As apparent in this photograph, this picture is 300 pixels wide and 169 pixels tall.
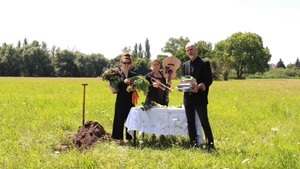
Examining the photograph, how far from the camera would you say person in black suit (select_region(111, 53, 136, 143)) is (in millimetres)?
8492

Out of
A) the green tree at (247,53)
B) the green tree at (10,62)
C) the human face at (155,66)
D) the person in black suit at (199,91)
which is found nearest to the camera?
the person in black suit at (199,91)

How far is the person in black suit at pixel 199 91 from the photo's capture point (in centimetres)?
737

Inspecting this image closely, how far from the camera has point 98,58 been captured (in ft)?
297

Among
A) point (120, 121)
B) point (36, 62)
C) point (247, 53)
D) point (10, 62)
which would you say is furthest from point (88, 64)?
point (120, 121)

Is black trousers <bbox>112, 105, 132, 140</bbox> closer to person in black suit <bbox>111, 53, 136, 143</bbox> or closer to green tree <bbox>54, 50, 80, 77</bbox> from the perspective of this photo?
person in black suit <bbox>111, 53, 136, 143</bbox>

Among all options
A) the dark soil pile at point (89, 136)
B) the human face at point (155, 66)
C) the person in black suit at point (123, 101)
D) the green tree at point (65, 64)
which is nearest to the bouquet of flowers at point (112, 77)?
the person in black suit at point (123, 101)

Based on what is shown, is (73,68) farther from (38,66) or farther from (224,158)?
(224,158)

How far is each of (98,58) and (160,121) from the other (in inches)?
3288

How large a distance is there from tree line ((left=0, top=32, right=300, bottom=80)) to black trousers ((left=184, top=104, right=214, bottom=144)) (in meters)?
68.5

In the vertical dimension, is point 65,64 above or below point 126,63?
above

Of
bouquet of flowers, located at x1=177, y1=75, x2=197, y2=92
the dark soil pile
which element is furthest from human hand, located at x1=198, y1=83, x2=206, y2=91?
the dark soil pile

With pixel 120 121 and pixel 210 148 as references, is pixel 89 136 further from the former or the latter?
pixel 210 148

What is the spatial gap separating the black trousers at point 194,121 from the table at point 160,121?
0.27 meters

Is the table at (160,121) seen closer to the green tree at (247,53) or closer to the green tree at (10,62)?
the green tree at (10,62)
